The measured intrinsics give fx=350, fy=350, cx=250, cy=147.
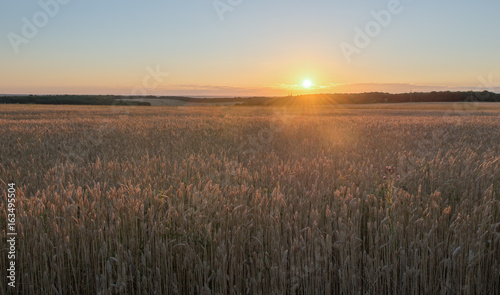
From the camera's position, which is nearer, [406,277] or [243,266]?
[406,277]

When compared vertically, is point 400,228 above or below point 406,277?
above

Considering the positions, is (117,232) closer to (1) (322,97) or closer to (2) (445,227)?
(2) (445,227)

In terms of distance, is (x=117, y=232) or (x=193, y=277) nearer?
(x=193, y=277)

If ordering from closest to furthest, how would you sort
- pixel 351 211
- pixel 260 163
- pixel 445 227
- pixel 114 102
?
pixel 445 227
pixel 351 211
pixel 260 163
pixel 114 102

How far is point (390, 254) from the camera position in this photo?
2586 mm

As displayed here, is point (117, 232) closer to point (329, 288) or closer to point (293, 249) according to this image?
point (293, 249)

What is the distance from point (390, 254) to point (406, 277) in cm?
21

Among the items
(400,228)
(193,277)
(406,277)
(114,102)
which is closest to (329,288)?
(406,277)

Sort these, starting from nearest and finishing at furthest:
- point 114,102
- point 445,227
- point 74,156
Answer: point 445,227 → point 74,156 → point 114,102

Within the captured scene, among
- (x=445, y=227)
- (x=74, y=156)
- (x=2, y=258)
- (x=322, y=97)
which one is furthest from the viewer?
(x=322, y=97)

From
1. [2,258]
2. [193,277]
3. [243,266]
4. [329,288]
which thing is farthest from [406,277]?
[2,258]

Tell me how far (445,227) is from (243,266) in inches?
66.0

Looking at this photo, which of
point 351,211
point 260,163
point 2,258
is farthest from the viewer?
point 260,163

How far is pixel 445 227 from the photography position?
285cm
